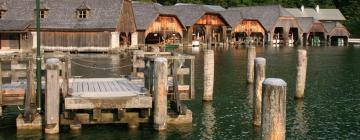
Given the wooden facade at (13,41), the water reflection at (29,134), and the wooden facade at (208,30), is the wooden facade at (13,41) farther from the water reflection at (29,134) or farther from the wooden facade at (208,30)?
the water reflection at (29,134)

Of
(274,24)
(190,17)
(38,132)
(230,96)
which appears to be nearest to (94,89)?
(38,132)

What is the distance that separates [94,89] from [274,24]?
272 feet

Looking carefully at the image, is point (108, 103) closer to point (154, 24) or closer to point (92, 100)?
point (92, 100)

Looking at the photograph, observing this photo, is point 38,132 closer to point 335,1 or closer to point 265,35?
point 265,35

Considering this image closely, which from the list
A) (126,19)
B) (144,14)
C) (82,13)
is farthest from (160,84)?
(144,14)

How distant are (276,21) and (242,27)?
7938 mm

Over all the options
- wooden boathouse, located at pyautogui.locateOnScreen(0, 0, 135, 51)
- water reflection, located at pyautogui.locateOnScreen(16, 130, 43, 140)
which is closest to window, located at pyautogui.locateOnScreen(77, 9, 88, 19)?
wooden boathouse, located at pyautogui.locateOnScreen(0, 0, 135, 51)

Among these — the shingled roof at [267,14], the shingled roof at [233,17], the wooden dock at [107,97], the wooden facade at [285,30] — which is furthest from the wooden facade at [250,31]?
the wooden dock at [107,97]

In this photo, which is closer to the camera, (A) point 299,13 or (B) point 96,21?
(B) point 96,21

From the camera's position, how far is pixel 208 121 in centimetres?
2038

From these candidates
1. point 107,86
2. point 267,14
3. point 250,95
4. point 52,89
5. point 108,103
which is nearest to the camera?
point 52,89

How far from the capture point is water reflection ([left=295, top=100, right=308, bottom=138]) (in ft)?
62.2

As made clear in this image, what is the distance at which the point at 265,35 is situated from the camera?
326 feet

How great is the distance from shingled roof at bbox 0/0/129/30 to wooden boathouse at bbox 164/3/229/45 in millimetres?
26046
